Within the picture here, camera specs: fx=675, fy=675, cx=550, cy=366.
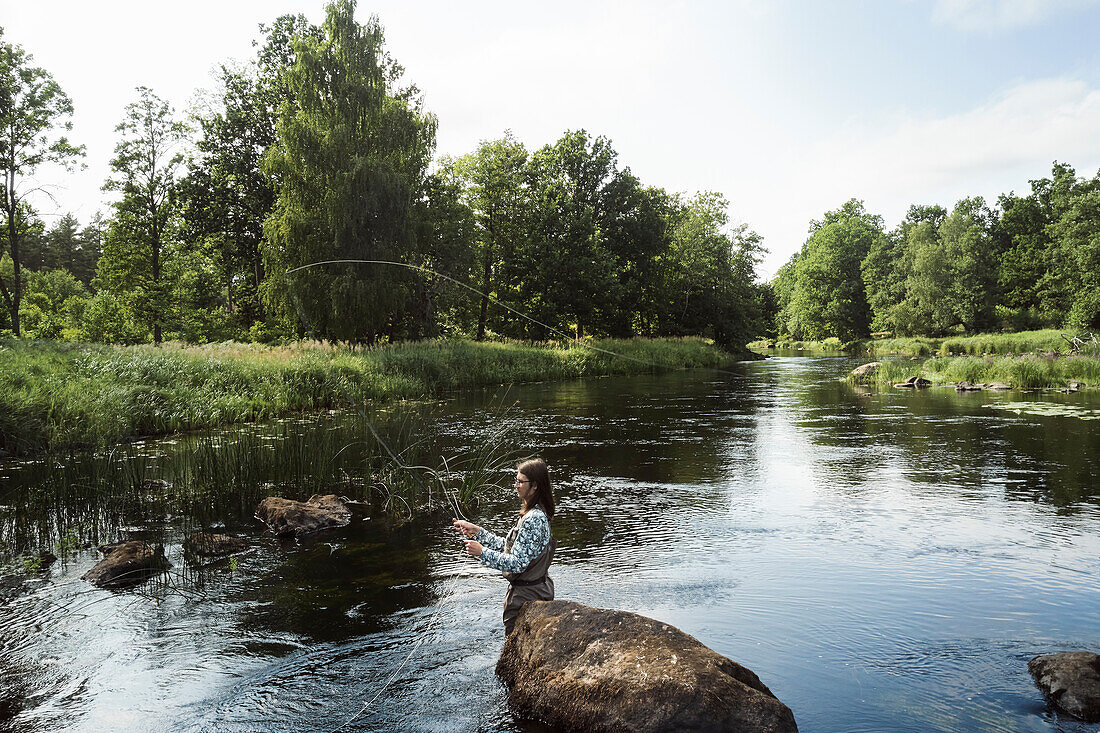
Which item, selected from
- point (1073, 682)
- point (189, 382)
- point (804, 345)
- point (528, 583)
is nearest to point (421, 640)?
point (528, 583)

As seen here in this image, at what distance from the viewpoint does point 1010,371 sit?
2392cm

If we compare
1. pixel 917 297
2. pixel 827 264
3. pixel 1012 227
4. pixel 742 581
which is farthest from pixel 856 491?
pixel 827 264

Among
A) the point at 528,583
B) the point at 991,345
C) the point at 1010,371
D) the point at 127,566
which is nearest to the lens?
the point at 528,583

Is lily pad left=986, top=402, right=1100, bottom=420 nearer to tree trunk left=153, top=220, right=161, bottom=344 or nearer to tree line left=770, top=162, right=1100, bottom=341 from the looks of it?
tree trunk left=153, top=220, right=161, bottom=344

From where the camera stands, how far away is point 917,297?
197ft

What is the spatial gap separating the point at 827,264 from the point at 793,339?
17710 millimetres

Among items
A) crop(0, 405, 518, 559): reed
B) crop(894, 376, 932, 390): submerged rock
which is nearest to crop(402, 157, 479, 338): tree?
crop(894, 376, 932, 390): submerged rock

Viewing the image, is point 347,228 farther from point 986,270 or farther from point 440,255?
point 986,270

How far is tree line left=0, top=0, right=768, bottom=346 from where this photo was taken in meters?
27.4

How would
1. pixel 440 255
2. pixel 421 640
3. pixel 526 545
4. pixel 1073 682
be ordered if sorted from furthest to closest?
pixel 440 255
pixel 421 640
pixel 526 545
pixel 1073 682

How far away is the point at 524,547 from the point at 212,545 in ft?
13.9

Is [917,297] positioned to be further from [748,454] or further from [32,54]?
[32,54]

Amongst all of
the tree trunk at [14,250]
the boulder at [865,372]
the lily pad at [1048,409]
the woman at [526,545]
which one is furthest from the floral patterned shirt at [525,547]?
the tree trunk at [14,250]

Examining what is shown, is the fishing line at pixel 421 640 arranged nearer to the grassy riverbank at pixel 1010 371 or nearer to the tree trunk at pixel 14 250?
the grassy riverbank at pixel 1010 371
